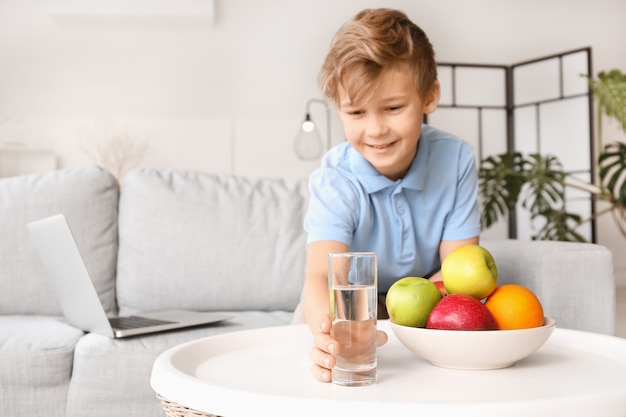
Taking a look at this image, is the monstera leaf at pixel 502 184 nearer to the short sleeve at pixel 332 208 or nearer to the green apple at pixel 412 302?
the short sleeve at pixel 332 208

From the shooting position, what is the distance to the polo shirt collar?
5.19 feet

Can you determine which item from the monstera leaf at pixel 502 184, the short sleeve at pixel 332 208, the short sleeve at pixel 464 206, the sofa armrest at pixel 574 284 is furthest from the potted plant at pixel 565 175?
the short sleeve at pixel 332 208

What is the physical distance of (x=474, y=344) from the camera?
89cm

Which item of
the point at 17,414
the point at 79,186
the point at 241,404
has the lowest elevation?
the point at 17,414

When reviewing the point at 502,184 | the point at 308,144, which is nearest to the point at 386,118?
the point at 502,184

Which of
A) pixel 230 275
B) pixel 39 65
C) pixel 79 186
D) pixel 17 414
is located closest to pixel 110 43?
pixel 39 65

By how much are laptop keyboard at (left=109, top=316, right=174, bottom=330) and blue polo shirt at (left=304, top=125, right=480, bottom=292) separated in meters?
0.50

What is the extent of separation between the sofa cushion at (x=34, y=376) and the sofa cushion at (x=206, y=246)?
1.64 ft

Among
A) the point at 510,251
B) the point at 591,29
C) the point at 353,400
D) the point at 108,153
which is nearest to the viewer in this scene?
the point at 353,400

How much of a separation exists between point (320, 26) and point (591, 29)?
233cm

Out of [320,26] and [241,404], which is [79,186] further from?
[320,26]

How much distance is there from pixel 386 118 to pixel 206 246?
1.04m

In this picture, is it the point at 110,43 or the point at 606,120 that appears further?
the point at 606,120

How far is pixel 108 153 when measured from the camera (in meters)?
5.24
